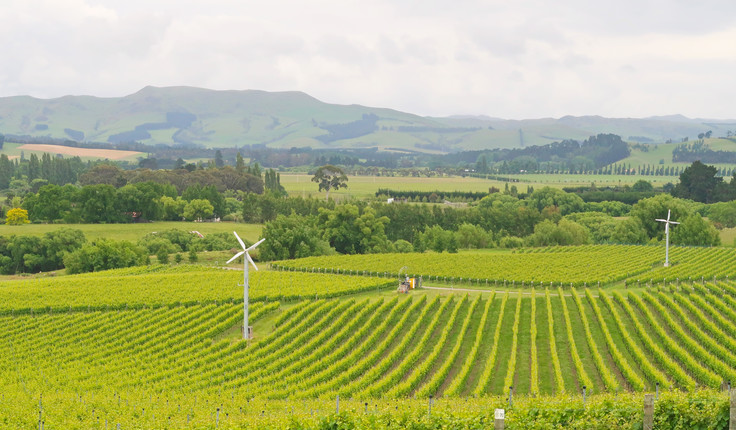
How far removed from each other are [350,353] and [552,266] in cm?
3704

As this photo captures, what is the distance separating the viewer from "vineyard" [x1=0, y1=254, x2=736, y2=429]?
2911cm

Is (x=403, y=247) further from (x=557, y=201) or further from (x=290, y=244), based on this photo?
(x=557, y=201)

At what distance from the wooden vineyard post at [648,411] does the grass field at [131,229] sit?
98417 millimetres

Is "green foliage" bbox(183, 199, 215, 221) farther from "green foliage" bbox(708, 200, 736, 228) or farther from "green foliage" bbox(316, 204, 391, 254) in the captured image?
"green foliage" bbox(708, 200, 736, 228)

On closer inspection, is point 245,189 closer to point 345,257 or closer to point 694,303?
point 345,257

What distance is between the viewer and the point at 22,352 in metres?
47.8

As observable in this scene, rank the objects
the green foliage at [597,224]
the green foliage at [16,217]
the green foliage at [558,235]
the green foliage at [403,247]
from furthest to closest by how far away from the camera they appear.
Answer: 1. the green foliage at [16,217]
2. the green foliage at [597,224]
3. the green foliage at [558,235]
4. the green foliage at [403,247]

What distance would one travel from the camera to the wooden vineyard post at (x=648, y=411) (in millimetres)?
19859

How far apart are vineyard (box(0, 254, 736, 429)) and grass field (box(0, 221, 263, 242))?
1894 inches

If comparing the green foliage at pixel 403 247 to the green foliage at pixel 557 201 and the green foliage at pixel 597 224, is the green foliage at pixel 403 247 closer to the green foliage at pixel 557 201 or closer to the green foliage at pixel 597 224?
the green foliage at pixel 597 224

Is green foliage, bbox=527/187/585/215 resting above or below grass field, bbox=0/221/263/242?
above

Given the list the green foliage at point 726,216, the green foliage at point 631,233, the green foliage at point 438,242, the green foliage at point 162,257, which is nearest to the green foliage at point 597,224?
the green foliage at point 631,233

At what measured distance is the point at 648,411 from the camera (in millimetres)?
19938

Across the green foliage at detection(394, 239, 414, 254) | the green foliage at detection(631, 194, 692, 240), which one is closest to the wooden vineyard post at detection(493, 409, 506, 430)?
the green foliage at detection(394, 239, 414, 254)
